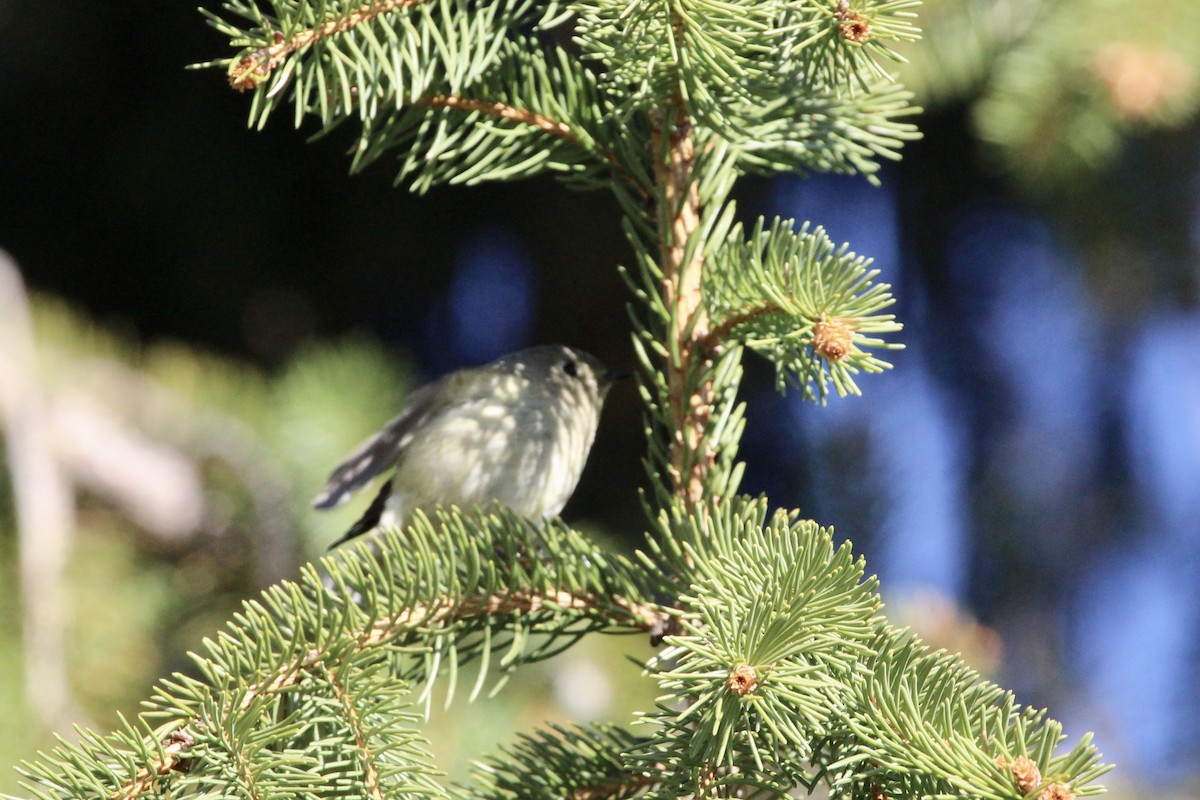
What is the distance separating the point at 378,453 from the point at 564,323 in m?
1.67

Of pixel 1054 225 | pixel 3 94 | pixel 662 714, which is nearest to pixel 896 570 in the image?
pixel 1054 225

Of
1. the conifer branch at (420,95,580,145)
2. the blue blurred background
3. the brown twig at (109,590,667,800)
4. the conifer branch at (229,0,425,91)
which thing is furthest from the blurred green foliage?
the conifer branch at (229,0,425,91)

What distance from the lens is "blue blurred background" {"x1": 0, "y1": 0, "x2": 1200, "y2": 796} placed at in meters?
2.79

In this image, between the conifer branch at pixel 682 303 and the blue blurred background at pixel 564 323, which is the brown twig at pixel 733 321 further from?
the blue blurred background at pixel 564 323

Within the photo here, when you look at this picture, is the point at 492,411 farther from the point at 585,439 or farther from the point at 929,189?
the point at 929,189

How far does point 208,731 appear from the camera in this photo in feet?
3.92

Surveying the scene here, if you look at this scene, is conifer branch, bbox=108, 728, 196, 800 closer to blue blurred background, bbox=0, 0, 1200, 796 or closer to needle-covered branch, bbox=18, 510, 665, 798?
needle-covered branch, bbox=18, 510, 665, 798

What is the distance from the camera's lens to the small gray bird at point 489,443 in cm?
255

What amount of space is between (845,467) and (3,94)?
3.09 metres

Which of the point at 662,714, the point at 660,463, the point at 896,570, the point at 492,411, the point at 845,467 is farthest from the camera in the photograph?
the point at 896,570

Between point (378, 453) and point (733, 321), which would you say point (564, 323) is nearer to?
point (378, 453)

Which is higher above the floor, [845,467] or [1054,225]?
[1054,225]

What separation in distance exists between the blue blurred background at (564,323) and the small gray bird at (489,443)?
0.29 metres

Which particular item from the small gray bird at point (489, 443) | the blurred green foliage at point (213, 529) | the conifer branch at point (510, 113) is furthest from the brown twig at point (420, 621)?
the blurred green foliage at point (213, 529)
